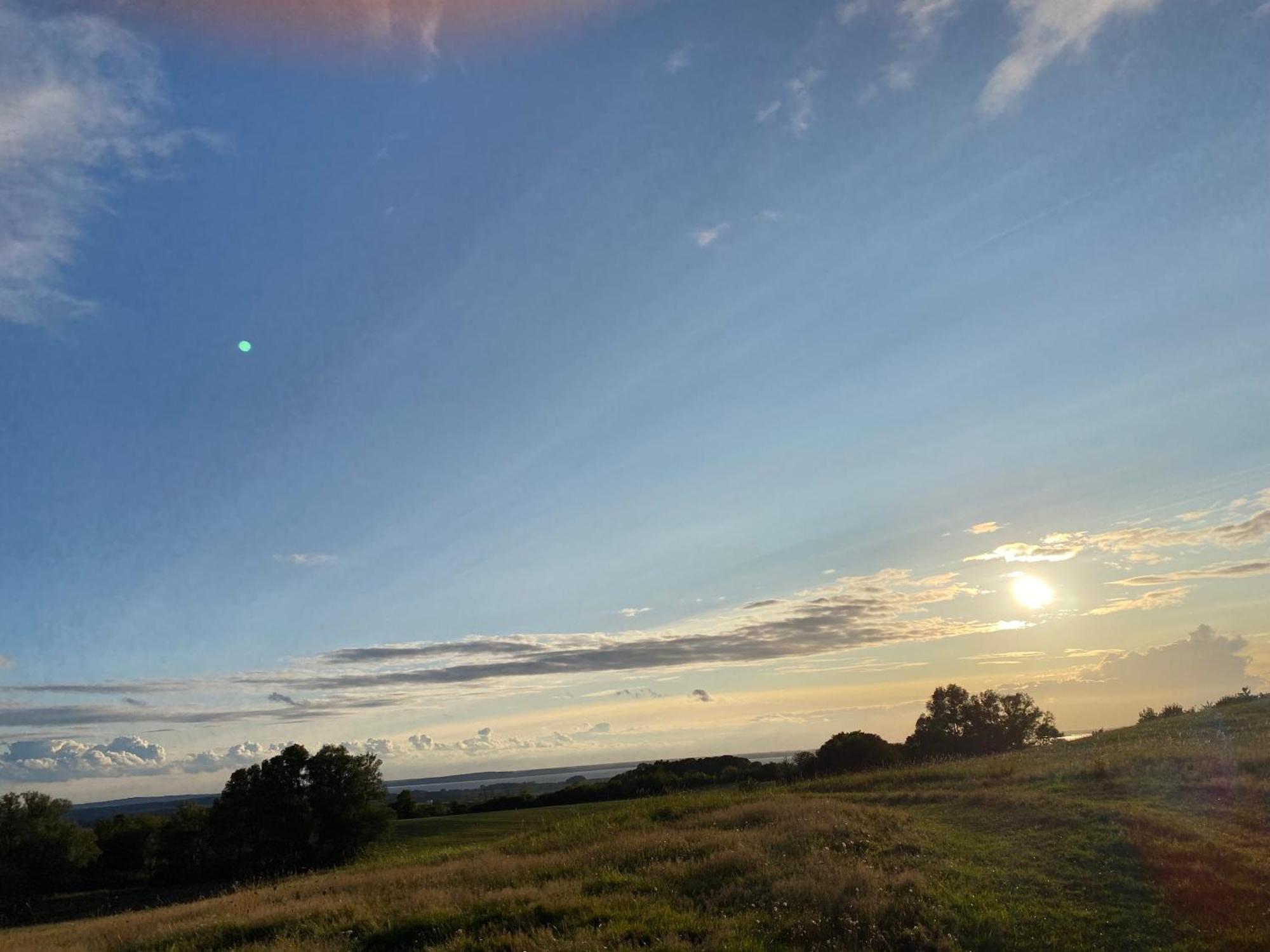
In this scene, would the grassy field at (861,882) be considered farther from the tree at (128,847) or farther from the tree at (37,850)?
the tree at (128,847)

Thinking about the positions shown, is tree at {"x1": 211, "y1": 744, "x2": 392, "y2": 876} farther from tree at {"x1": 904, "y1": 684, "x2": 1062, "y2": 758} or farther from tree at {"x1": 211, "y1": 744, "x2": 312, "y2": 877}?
tree at {"x1": 904, "y1": 684, "x2": 1062, "y2": 758}

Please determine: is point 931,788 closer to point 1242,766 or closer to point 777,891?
point 1242,766

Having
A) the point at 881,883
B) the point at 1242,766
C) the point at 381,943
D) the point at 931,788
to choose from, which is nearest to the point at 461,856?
the point at 381,943

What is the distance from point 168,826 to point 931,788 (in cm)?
8083

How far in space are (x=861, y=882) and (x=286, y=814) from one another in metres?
64.2

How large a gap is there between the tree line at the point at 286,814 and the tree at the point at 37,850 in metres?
0.10

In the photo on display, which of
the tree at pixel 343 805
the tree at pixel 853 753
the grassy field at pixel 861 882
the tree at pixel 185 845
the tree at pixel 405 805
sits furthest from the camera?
the tree at pixel 405 805

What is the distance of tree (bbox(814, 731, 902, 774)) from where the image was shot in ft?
188

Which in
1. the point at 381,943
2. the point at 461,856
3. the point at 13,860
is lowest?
the point at 13,860

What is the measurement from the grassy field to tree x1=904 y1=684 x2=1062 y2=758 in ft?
156

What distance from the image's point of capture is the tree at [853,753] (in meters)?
57.2

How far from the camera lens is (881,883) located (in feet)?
40.6

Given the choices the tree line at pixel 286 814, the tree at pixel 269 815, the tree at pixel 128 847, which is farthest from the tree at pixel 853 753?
the tree at pixel 128 847

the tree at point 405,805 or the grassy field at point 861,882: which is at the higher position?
the grassy field at point 861,882
